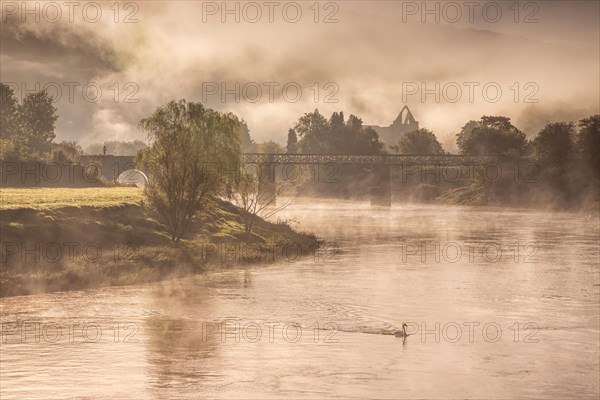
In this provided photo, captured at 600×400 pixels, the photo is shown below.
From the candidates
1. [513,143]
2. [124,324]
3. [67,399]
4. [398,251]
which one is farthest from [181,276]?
[513,143]

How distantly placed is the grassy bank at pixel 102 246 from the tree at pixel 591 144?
87497mm

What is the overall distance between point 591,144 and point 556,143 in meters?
10.2

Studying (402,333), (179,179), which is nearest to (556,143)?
(179,179)

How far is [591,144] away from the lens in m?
150

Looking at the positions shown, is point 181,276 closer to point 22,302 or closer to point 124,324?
point 22,302

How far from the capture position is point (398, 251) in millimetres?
76000

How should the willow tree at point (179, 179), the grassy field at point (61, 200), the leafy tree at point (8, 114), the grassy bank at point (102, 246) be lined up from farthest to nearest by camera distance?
the leafy tree at point (8, 114), the willow tree at point (179, 179), the grassy field at point (61, 200), the grassy bank at point (102, 246)

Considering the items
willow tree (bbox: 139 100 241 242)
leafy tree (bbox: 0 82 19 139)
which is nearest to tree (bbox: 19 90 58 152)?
leafy tree (bbox: 0 82 19 139)

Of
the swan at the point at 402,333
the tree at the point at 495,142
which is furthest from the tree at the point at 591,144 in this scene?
the swan at the point at 402,333

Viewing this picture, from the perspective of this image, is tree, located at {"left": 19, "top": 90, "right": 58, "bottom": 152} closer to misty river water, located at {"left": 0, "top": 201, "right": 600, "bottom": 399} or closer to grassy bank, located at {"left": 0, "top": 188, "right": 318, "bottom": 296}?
grassy bank, located at {"left": 0, "top": 188, "right": 318, "bottom": 296}

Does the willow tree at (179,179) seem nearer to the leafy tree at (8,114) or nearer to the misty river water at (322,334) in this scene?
the misty river water at (322,334)

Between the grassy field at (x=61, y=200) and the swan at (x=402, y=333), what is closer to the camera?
the swan at (x=402, y=333)

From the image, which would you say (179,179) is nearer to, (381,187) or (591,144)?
(591,144)

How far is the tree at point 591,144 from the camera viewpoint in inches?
5891
